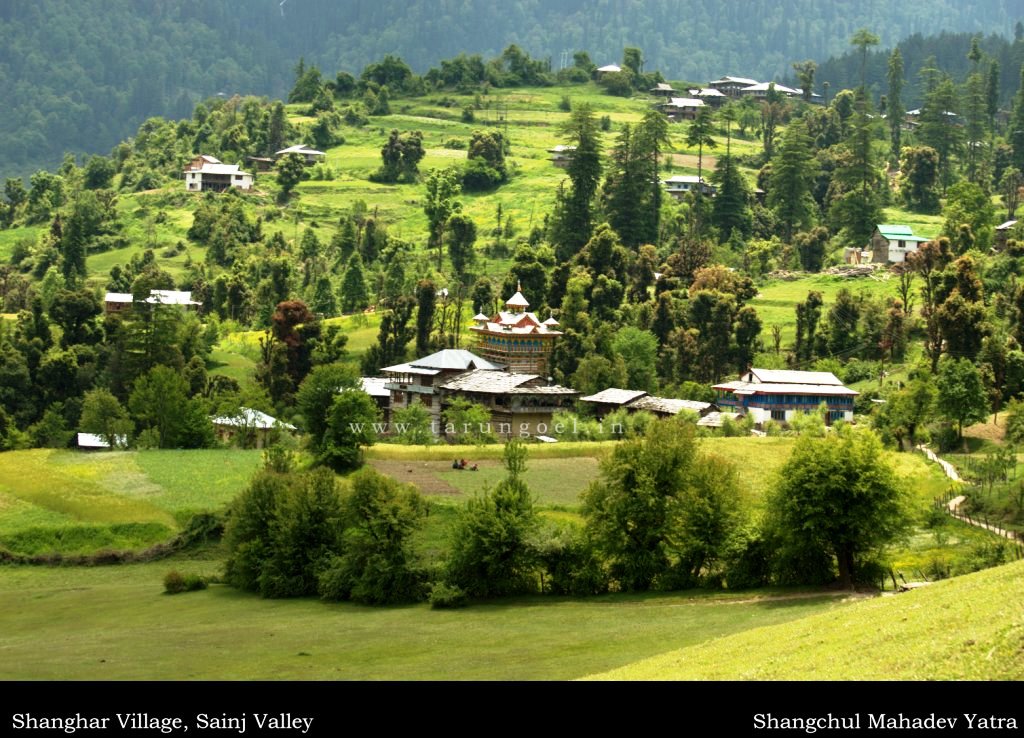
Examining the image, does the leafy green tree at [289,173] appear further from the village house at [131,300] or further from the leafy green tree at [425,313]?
the leafy green tree at [425,313]

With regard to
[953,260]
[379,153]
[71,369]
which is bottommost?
[71,369]

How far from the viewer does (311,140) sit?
17450cm

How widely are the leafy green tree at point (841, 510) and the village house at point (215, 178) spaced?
108861 mm

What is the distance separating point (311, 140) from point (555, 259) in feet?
Answer: 197

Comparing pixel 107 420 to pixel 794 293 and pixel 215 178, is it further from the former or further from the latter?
pixel 215 178

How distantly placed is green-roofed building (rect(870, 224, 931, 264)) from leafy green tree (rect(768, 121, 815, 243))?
11.4 metres

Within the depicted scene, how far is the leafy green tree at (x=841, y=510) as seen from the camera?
5641 centimetres

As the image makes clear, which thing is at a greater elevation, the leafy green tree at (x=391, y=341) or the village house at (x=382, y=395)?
the leafy green tree at (x=391, y=341)

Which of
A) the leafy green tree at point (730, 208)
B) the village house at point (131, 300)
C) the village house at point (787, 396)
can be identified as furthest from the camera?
the leafy green tree at point (730, 208)

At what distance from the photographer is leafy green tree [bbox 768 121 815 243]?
13400 cm

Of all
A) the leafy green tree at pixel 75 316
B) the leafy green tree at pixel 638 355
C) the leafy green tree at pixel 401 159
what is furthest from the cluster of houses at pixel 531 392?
the leafy green tree at pixel 401 159
